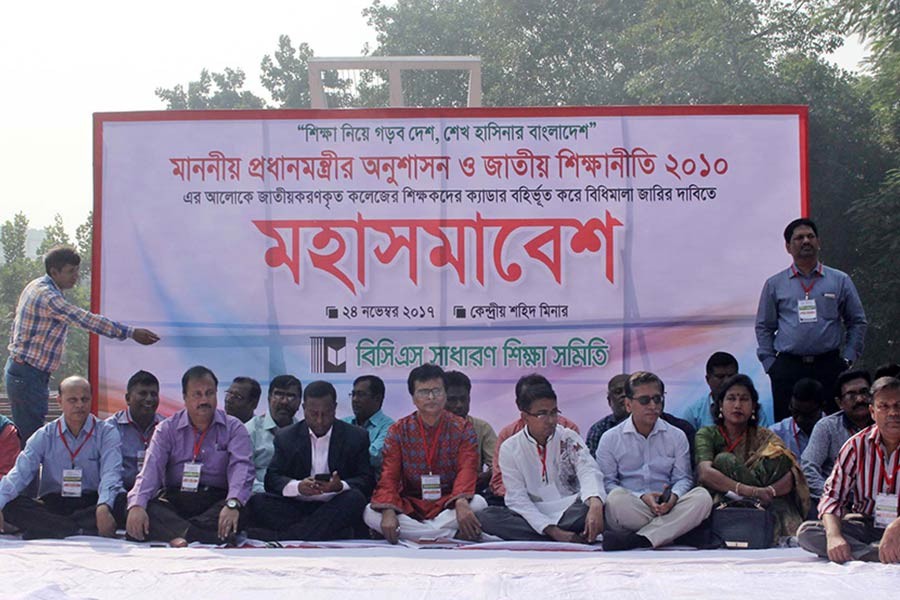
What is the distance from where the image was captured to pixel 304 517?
5738 mm

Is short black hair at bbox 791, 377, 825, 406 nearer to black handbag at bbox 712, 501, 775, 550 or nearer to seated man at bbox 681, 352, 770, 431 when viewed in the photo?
seated man at bbox 681, 352, 770, 431

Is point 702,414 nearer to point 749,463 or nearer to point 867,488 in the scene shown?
point 749,463

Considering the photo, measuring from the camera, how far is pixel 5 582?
447 centimetres

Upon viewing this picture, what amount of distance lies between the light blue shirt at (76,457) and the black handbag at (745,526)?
122 inches

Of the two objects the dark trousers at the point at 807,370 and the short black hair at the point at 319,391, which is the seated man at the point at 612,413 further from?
the short black hair at the point at 319,391

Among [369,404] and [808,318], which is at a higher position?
[808,318]

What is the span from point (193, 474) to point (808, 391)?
11.1 ft

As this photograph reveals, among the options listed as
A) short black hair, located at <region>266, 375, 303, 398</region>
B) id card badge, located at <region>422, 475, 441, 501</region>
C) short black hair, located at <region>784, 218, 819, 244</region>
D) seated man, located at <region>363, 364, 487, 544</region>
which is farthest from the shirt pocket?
short black hair, located at <region>266, 375, 303, 398</region>

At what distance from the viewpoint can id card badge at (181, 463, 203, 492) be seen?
5695 mm

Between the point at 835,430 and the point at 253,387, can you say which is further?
the point at 253,387

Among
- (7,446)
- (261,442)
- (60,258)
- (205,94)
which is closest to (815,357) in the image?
(261,442)

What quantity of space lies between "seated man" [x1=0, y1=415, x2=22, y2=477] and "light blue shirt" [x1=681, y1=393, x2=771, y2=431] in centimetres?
397

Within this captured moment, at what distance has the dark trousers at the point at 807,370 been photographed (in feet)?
21.0

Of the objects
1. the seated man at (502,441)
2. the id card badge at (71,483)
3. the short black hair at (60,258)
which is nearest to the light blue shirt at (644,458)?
the seated man at (502,441)
